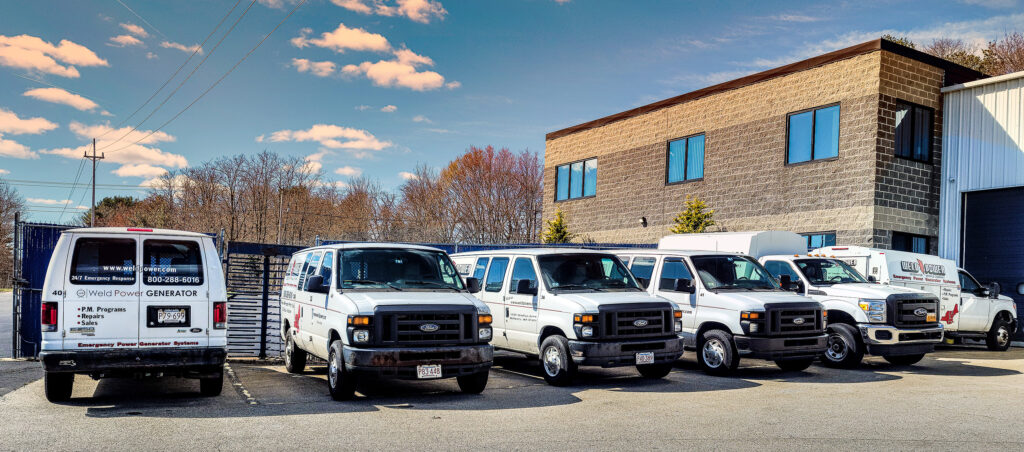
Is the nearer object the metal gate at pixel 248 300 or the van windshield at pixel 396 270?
the van windshield at pixel 396 270

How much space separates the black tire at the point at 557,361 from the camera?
11.0m

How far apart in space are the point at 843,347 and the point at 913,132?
10.5m

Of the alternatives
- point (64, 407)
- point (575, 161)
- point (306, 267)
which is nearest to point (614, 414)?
point (306, 267)

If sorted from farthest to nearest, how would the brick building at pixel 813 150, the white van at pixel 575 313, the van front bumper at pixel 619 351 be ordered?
1. the brick building at pixel 813 150
2. the white van at pixel 575 313
3. the van front bumper at pixel 619 351

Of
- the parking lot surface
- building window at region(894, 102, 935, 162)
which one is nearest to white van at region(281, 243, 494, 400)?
the parking lot surface

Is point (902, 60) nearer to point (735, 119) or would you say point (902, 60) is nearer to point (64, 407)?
point (735, 119)

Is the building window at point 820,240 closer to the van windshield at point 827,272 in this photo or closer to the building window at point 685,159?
the building window at point 685,159

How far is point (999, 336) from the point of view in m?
18.5

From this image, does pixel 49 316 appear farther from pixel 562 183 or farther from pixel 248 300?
pixel 562 183

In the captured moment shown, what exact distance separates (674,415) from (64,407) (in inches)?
270

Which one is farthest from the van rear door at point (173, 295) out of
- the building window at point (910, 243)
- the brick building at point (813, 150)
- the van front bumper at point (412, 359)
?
the building window at point (910, 243)

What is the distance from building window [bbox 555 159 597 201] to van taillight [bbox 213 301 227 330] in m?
22.7

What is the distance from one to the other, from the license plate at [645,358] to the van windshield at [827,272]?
5083mm

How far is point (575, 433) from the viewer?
776 cm
